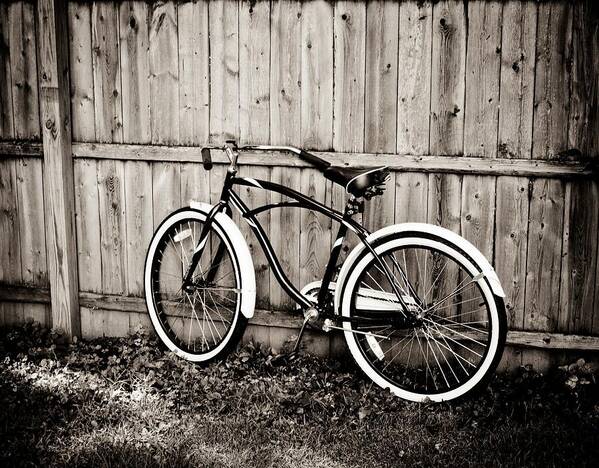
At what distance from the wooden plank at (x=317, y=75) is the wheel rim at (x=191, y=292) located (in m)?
0.95

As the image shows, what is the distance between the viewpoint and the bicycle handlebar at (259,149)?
4414 millimetres

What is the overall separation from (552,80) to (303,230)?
178cm

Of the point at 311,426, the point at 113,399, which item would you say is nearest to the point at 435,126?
the point at 311,426

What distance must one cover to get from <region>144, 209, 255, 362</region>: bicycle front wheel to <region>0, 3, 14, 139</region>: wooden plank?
142 cm

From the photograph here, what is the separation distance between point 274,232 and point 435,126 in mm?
1255

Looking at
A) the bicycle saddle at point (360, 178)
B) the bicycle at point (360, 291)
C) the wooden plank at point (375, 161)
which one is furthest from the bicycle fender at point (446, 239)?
the wooden plank at point (375, 161)

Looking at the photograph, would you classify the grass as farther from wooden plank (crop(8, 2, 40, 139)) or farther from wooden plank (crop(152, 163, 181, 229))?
wooden plank (crop(8, 2, 40, 139))

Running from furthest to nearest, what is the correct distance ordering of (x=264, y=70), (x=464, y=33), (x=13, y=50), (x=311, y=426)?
1. (x=13, y=50)
2. (x=264, y=70)
3. (x=464, y=33)
4. (x=311, y=426)

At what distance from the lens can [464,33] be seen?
4.41 m

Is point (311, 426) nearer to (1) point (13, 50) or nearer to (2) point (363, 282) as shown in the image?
(2) point (363, 282)

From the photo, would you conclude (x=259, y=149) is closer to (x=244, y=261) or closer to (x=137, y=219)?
(x=244, y=261)

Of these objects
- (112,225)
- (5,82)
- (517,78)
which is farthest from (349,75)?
(5,82)

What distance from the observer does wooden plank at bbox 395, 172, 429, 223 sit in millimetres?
4629

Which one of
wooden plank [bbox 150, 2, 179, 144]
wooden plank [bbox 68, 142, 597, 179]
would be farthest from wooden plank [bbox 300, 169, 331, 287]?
wooden plank [bbox 150, 2, 179, 144]
